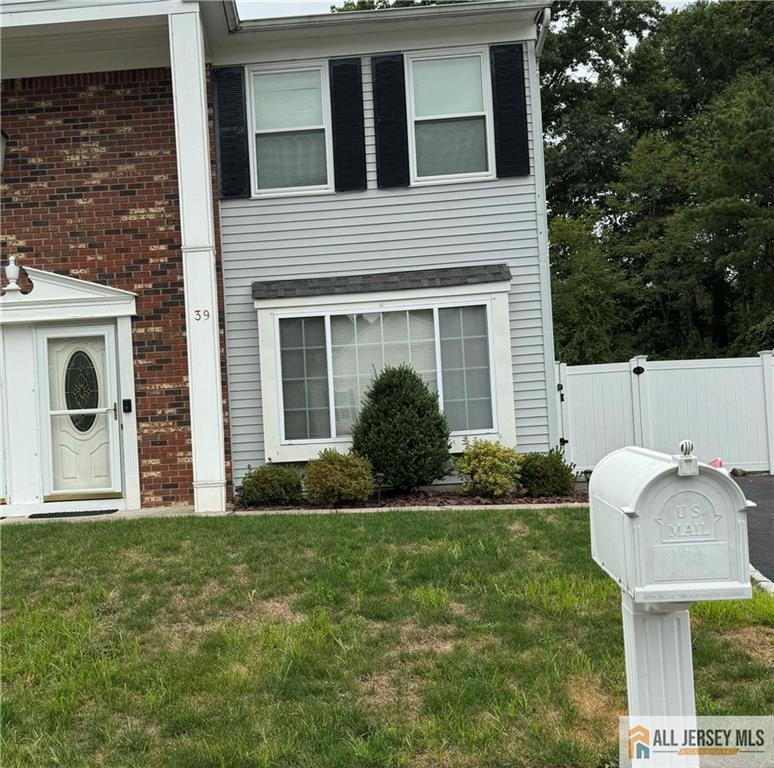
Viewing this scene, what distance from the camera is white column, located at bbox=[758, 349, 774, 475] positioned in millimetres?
11305

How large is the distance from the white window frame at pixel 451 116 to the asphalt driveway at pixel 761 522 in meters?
4.69

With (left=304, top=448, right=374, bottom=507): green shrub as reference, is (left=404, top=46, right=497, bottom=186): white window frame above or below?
above

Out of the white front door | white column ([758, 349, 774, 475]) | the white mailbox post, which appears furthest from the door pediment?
white column ([758, 349, 774, 475])

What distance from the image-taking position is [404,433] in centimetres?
907

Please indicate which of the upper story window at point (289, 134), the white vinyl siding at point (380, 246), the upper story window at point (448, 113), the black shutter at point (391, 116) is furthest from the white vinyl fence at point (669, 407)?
the upper story window at point (289, 134)

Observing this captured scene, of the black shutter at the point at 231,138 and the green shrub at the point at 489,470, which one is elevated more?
the black shutter at the point at 231,138

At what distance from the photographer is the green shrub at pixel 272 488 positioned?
9055 millimetres

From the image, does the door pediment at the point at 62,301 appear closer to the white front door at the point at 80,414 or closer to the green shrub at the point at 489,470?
the white front door at the point at 80,414

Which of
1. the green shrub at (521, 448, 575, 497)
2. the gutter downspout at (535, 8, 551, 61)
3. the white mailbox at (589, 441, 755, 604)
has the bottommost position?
the green shrub at (521, 448, 575, 497)

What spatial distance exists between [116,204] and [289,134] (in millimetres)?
2185

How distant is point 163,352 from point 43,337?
1.34 m

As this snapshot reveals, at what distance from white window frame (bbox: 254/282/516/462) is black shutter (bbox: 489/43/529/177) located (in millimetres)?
1471

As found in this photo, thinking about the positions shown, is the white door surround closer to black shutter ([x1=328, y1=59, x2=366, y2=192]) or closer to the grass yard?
black shutter ([x1=328, y1=59, x2=366, y2=192])

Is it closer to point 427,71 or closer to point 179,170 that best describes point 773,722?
point 179,170
